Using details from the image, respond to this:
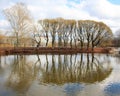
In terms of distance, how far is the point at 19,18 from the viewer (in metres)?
54.9

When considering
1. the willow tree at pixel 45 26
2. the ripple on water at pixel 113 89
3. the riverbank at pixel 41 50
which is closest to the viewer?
the ripple on water at pixel 113 89

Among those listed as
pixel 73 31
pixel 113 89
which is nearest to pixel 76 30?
pixel 73 31

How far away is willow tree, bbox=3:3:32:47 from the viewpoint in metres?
54.9

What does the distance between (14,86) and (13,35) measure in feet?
133

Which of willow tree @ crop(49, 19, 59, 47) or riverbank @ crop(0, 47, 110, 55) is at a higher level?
willow tree @ crop(49, 19, 59, 47)

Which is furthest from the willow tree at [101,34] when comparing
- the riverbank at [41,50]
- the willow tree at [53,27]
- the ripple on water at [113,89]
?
the ripple on water at [113,89]

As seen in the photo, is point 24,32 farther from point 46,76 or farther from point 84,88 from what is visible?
point 84,88

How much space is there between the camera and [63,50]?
57.8 metres

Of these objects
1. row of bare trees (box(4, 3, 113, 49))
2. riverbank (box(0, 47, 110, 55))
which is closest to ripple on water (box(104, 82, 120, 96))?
riverbank (box(0, 47, 110, 55))

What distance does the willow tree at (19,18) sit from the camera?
54906 mm

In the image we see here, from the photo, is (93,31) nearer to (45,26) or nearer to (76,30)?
(76,30)

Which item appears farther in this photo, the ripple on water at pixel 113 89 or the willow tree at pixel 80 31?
the willow tree at pixel 80 31

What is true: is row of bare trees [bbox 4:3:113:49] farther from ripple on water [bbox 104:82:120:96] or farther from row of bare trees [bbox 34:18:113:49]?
ripple on water [bbox 104:82:120:96]

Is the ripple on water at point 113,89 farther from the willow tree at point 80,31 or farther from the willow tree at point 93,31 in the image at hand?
the willow tree at point 80,31
